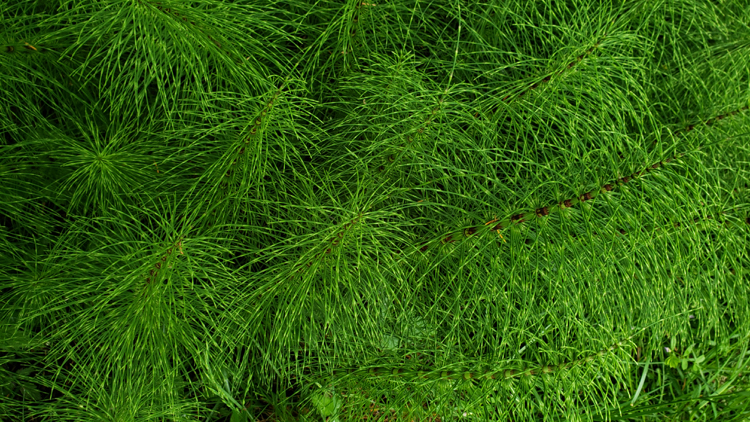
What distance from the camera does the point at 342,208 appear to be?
196 cm

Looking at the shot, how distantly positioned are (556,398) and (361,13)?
187 cm

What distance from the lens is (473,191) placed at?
2.45m

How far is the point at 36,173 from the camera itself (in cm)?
256

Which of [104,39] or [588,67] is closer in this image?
[588,67]

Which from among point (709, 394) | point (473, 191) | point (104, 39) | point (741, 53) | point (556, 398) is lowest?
point (709, 394)

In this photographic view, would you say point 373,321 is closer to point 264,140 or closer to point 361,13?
point 264,140

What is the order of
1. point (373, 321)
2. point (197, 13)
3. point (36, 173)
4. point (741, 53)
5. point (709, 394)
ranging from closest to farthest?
point (197, 13) < point (373, 321) < point (36, 173) < point (741, 53) < point (709, 394)

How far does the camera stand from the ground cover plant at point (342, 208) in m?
2.14

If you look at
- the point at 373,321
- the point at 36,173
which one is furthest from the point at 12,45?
the point at 373,321

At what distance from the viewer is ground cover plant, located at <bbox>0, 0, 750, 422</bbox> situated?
214 centimetres

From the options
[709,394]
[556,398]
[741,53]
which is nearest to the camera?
[556,398]

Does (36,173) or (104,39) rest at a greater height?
(104,39)

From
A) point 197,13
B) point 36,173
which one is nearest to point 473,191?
point 197,13

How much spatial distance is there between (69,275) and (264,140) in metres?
1.08
